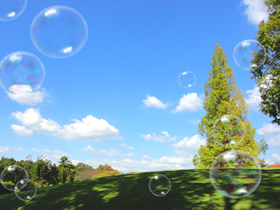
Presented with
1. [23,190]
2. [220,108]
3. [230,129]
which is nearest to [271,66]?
[220,108]

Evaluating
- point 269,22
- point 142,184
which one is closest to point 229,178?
point 142,184

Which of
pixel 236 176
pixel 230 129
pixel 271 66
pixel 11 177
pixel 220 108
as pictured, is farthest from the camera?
pixel 220 108

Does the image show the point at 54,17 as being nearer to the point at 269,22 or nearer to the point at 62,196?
the point at 62,196

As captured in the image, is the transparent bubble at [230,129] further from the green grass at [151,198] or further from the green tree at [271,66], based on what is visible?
the green tree at [271,66]

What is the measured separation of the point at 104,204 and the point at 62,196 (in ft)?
10.2

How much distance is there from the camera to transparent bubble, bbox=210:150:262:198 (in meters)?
5.46

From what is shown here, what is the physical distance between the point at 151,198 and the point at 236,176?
396 centimetres

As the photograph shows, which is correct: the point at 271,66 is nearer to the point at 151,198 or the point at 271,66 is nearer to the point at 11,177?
the point at 151,198

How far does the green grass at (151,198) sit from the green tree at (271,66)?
771 cm

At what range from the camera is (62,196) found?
401 inches

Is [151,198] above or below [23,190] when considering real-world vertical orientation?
below

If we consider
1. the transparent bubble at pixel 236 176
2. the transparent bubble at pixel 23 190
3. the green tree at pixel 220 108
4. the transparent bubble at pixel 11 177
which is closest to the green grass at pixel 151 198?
the transparent bubble at pixel 23 190

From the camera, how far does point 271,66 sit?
1698 centimetres

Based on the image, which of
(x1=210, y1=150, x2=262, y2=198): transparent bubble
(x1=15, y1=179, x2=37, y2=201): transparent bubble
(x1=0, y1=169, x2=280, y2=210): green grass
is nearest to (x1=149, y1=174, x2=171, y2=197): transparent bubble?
(x1=0, y1=169, x2=280, y2=210): green grass
